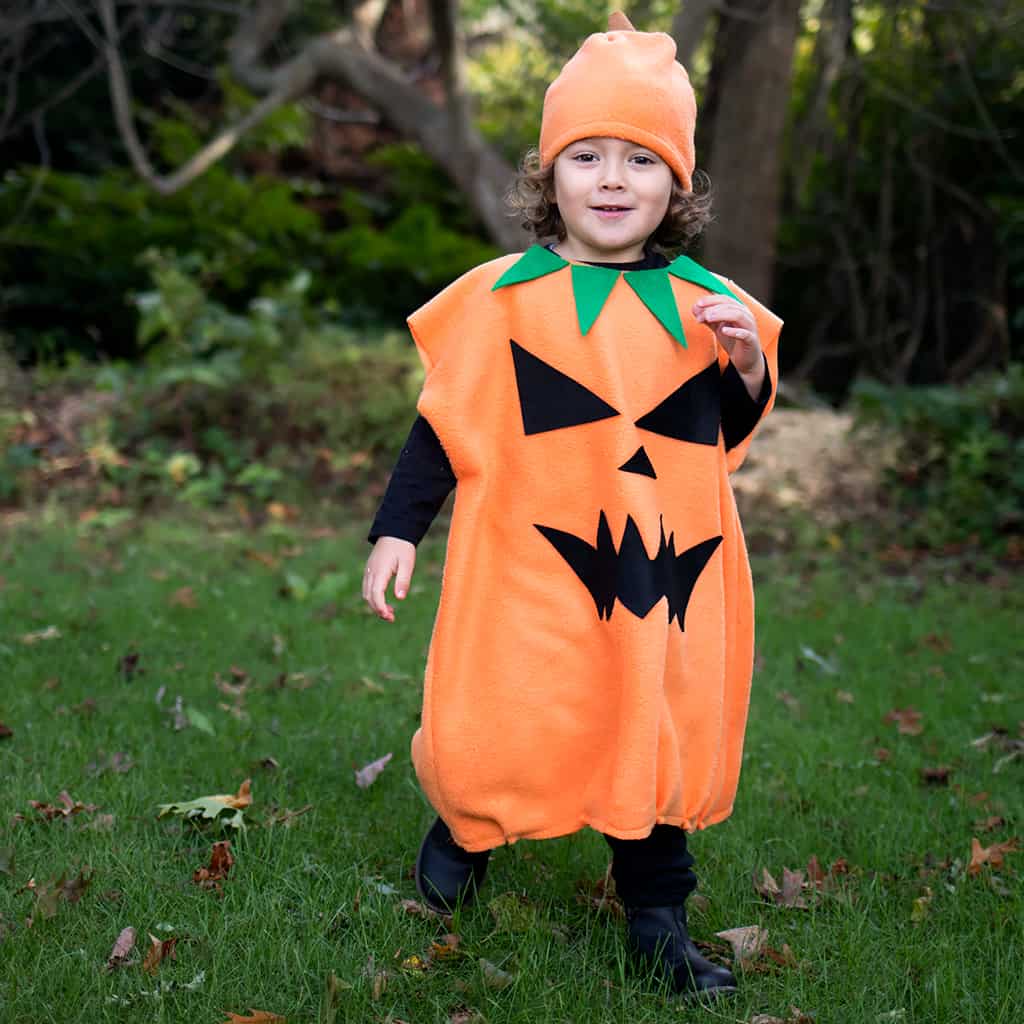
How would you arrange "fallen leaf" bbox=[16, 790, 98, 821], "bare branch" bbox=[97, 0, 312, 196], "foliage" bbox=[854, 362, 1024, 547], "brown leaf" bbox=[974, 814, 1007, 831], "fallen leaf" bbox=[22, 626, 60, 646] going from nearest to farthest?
"fallen leaf" bbox=[16, 790, 98, 821], "brown leaf" bbox=[974, 814, 1007, 831], "fallen leaf" bbox=[22, 626, 60, 646], "foliage" bbox=[854, 362, 1024, 547], "bare branch" bbox=[97, 0, 312, 196]

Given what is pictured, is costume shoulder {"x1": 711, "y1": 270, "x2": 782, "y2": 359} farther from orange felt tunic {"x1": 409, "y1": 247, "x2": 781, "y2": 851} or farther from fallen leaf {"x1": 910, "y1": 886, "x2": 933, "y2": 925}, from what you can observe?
fallen leaf {"x1": 910, "y1": 886, "x2": 933, "y2": 925}

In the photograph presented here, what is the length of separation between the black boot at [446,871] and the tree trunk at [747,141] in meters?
6.37

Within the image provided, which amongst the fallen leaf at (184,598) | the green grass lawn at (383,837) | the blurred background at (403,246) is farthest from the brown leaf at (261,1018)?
the blurred background at (403,246)

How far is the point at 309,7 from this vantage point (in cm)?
1198

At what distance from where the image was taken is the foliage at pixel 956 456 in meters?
6.98

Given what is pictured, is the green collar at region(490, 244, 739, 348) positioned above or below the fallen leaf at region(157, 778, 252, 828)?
above

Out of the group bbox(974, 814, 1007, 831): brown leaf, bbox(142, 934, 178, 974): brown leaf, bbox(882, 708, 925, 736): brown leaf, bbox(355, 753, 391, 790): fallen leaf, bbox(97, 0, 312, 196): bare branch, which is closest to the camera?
bbox(142, 934, 178, 974): brown leaf

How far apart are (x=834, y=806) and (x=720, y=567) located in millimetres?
1176

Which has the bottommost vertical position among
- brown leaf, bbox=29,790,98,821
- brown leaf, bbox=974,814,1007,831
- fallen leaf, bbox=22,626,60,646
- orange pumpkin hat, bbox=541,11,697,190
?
fallen leaf, bbox=22,626,60,646

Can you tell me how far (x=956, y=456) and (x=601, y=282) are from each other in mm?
5159

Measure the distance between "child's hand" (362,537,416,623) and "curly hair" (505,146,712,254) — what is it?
792 mm

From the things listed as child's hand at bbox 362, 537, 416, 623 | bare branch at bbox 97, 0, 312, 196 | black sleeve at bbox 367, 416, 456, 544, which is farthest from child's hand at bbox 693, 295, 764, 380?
bare branch at bbox 97, 0, 312, 196

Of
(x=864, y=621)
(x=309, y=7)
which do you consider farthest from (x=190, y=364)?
(x=309, y=7)

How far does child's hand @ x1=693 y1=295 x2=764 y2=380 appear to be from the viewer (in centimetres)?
241
